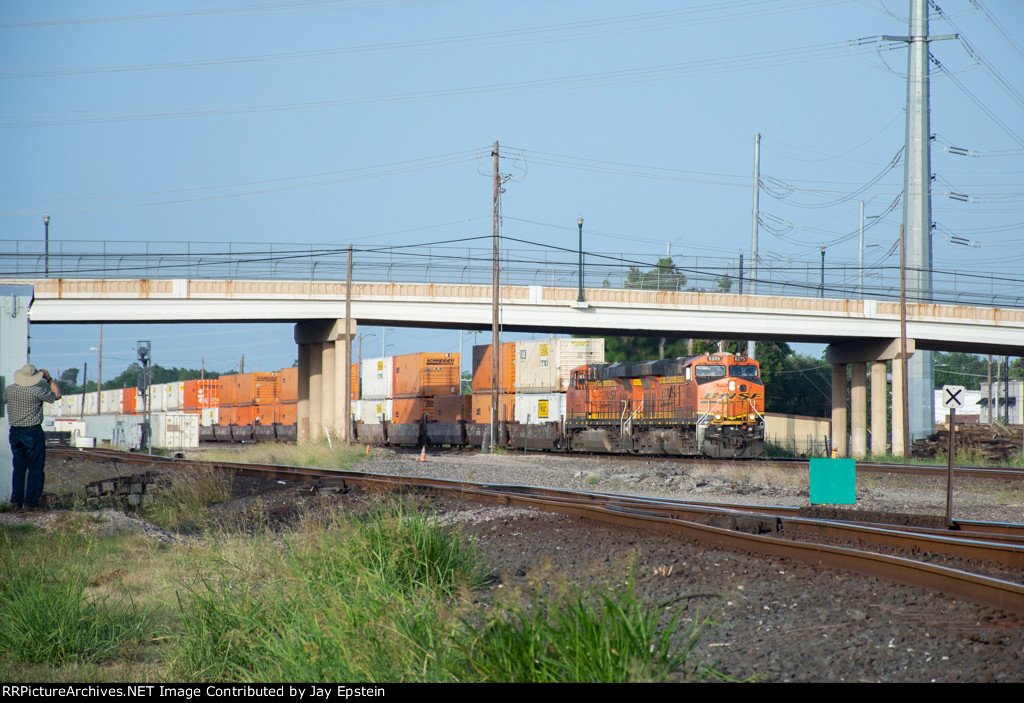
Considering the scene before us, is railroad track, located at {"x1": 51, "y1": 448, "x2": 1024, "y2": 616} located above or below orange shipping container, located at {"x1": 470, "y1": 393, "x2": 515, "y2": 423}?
below

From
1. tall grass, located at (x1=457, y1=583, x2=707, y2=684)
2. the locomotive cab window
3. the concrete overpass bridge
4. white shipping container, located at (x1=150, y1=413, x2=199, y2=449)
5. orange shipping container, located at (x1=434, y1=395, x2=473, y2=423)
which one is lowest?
white shipping container, located at (x1=150, y1=413, x2=199, y2=449)

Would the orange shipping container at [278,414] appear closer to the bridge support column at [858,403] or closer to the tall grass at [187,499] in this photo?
the bridge support column at [858,403]

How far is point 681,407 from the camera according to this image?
2617 cm

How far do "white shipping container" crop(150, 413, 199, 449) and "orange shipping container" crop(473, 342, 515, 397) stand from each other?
Result: 1239 centimetres

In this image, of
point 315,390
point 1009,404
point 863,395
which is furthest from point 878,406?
point 1009,404

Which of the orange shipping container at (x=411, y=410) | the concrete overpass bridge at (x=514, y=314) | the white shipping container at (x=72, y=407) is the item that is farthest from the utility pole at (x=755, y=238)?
the white shipping container at (x=72, y=407)

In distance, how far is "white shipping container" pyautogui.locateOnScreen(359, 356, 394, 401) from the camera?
44.1 metres

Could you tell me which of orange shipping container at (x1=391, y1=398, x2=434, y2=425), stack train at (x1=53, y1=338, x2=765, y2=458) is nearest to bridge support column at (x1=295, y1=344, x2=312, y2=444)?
stack train at (x1=53, y1=338, x2=765, y2=458)

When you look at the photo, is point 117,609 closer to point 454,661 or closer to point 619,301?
point 454,661

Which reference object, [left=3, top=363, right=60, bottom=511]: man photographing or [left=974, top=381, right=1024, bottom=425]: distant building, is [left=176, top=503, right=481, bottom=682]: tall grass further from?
[left=974, top=381, right=1024, bottom=425]: distant building

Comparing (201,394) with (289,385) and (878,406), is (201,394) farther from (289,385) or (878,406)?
(878,406)

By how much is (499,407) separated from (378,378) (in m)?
11.6

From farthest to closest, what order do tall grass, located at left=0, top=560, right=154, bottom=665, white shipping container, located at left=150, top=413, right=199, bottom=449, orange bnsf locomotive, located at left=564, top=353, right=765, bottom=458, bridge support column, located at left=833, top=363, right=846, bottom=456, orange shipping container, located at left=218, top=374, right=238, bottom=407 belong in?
orange shipping container, located at left=218, top=374, right=238, bottom=407, bridge support column, located at left=833, top=363, right=846, bottom=456, white shipping container, located at left=150, top=413, right=199, bottom=449, orange bnsf locomotive, located at left=564, top=353, right=765, bottom=458, tall grass, located at left=0, top=560, right=154, bottom=665

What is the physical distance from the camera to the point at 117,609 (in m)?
7.05
